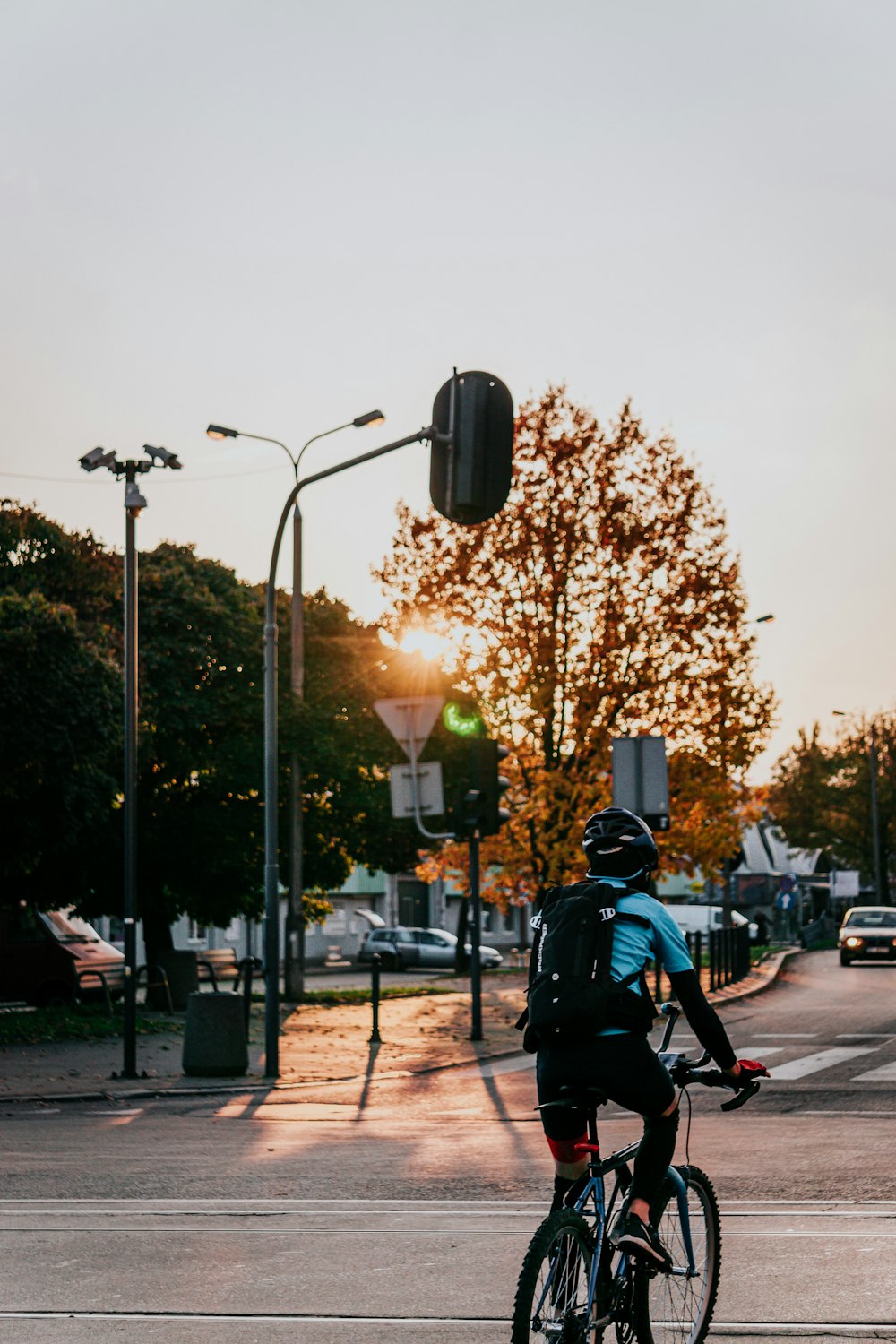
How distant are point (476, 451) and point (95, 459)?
8.56 meters

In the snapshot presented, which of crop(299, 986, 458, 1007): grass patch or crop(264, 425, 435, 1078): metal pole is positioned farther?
crop(299, 986, 458, 1007): grass patch

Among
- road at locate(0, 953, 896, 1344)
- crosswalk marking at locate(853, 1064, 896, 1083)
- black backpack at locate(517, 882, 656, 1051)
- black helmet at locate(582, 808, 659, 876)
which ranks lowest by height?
crosswalk marking at locate(853, 1064, 896, 1083)

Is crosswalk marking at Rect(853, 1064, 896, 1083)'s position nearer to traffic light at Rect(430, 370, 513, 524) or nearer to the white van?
traffic light at Rect(430, 370, 513, 524)

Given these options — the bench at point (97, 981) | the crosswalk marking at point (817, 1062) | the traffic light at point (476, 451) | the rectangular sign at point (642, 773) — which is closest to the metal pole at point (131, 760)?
the crosswalk marking at point (817, 1062)

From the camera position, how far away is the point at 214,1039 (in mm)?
18969

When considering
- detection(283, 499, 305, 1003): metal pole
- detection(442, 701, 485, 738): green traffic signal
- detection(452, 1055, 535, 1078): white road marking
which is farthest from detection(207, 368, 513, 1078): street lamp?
detection(283, 499, 305, 1003): metal pole

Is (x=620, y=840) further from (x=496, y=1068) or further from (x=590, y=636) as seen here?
(x=590, y=636)

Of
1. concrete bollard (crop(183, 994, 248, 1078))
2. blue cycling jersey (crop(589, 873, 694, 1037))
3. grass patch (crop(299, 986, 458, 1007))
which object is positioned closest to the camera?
blue cycling jersey (crop(589, 873, 694, 1037))

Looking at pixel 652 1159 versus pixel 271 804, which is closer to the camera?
pixel 652 1159

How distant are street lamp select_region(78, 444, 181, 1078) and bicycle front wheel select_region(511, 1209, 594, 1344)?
14542mm

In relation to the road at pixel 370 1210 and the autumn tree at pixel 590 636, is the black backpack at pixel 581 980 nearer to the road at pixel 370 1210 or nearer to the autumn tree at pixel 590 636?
the road at pixel 370 1210

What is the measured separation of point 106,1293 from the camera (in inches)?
290

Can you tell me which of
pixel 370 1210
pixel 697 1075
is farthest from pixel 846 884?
pixel 697 1075

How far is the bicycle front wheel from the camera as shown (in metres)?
4.86
